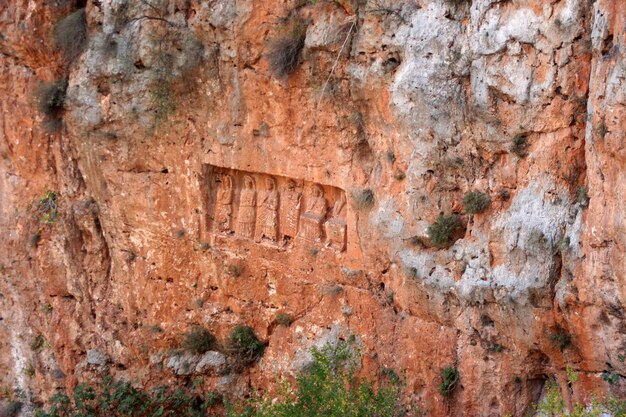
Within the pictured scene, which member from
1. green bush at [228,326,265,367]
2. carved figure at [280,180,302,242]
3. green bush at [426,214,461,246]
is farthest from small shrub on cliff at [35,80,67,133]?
green bush at [426,214,461,246]

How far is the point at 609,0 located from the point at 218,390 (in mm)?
7511

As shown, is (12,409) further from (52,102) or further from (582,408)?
(582,408)

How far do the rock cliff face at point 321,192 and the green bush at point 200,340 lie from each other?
0.47 feet

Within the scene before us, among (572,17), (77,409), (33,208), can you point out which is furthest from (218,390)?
(572,17)

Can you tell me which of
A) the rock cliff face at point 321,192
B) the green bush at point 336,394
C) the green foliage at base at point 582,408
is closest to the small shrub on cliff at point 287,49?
the rock cliff face at point 321,192

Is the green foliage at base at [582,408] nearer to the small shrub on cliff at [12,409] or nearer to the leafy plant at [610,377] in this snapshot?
the leafy plant at [610,377]

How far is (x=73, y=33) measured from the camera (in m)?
12.9

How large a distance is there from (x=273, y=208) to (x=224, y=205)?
844 millimetres

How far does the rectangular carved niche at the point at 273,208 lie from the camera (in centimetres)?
1155

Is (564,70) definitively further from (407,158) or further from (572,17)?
(407,158)

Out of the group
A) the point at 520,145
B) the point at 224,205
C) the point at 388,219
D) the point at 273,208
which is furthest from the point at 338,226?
the point at 520,145

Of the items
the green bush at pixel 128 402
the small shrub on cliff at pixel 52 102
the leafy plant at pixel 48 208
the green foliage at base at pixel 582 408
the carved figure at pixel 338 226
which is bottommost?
the green bush at pixel 128 402

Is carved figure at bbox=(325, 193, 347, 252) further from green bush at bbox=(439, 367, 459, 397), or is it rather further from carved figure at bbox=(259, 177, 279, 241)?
green bush at bbox=(439, 367, 459, 397)

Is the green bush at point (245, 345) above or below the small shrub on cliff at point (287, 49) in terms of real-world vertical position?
below
